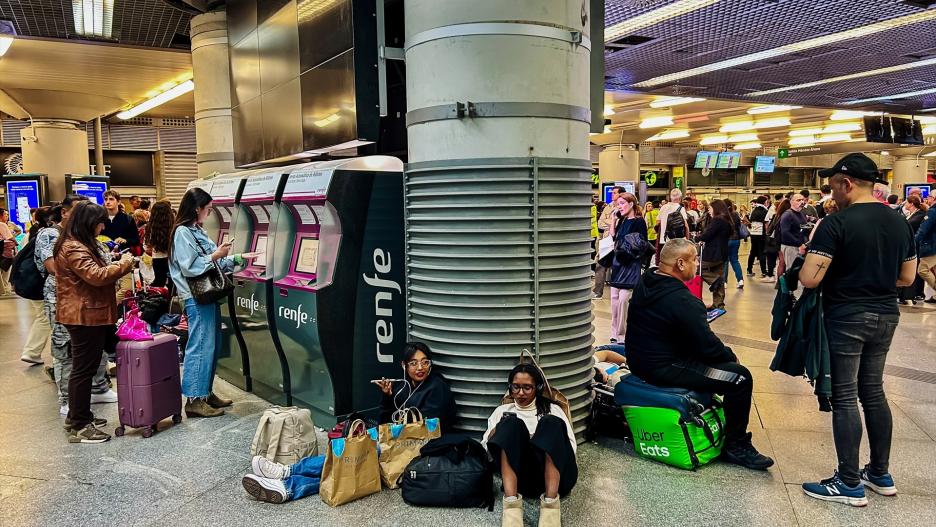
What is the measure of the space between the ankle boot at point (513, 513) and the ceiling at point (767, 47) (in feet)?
17.8

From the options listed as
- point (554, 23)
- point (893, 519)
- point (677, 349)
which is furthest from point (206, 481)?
point (893, 519)

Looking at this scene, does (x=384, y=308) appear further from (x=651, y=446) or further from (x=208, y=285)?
(x=651, y=446)

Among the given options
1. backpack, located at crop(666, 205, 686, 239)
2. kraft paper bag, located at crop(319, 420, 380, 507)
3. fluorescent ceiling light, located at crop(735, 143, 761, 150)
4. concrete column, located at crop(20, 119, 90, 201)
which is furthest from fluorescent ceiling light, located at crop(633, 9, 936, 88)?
fluorescent ceiling light, located at crop(735, 143, 761, 150)

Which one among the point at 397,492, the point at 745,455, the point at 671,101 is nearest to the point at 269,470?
the point at 397,492

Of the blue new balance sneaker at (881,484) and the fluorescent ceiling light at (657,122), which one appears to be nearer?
the blue new balance sneaker at (881,484)

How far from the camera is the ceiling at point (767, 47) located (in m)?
→ 7.00

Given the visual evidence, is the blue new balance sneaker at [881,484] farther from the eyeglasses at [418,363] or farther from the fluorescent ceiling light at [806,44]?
the fluorescent ceiling light at [806,44]

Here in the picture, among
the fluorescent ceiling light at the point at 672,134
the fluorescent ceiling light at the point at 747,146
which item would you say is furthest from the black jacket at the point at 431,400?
the fluorescent ceiling light at the point at 747,146

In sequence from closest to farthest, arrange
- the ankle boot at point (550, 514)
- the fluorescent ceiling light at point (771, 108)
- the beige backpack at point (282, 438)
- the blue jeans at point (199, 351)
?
the ankle boot at point (550, 514) < the beige backpack at point (282, 438) < the blue jeans at point (199, 351) < the fluorescent ceiling light at point (771, 108)

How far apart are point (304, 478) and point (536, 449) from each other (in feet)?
3.90

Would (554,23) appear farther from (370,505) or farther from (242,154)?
(242,154)

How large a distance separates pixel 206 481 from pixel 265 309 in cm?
146

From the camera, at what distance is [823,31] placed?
7.90 metres

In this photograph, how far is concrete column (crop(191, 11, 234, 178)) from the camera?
7.91 meters
